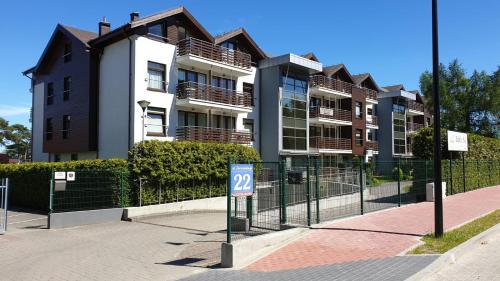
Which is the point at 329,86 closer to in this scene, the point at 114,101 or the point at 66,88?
the point at 114,101

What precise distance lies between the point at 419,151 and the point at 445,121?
34520 mm

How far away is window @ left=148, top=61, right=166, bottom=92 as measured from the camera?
2445 cm

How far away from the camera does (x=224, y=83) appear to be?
29.2 meters

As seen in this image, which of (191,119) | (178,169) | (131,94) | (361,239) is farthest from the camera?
(191,119)

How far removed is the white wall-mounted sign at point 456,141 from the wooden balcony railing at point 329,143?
49.1 feet

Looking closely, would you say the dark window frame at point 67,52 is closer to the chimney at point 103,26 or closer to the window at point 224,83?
the chimney at point 103,26

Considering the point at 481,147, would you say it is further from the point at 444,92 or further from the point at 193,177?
the point at 444,92

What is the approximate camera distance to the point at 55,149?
1172 inches

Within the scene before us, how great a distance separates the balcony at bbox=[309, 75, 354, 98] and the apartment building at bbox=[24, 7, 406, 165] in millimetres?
1734

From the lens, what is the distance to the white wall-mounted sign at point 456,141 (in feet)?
71.4

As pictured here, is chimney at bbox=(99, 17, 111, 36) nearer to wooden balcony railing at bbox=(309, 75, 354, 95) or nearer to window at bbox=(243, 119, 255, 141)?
window at bbox=(243, 119, 255, 141)

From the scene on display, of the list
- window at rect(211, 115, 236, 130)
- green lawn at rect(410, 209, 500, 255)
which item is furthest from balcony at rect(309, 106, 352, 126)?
green lawn at rect(410, 209, 500, 255)

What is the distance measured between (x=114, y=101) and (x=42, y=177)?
296 inches

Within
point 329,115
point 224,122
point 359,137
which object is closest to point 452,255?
point 224,122
